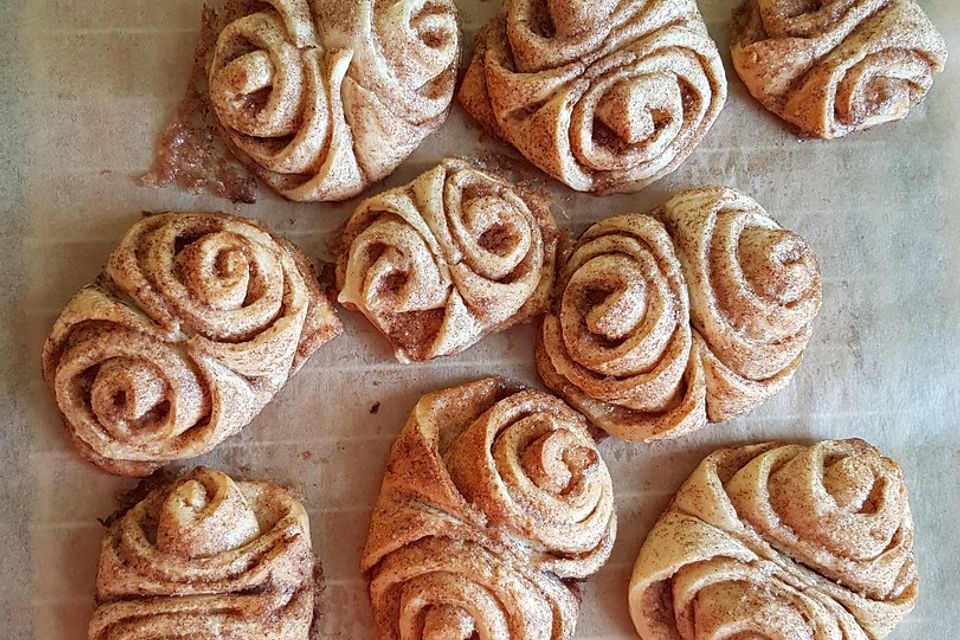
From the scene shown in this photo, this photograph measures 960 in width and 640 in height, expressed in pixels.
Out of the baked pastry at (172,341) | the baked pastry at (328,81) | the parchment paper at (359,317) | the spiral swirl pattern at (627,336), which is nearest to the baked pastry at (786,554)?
the parchment paper at (359,317)

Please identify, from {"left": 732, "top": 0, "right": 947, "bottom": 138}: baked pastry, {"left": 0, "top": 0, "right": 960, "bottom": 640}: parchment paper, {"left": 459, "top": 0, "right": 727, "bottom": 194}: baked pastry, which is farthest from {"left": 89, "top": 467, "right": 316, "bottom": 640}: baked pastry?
{"left": 732, "top": 0, "right": 947, "bottom": 138}: baked pastry

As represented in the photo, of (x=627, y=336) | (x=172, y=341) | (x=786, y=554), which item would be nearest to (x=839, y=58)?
(x=627, y=336)

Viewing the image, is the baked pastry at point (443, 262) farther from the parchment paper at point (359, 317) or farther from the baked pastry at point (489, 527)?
the baked pastry at point (489, 527)

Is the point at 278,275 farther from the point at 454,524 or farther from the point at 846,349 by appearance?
the point at 846,349

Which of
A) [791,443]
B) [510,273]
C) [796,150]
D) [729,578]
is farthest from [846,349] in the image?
[510,273]

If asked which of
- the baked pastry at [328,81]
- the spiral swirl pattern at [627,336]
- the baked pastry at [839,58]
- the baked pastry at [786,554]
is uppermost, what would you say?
the baked pastry at [839,58]

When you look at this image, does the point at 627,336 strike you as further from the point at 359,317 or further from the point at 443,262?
the point at 359,317

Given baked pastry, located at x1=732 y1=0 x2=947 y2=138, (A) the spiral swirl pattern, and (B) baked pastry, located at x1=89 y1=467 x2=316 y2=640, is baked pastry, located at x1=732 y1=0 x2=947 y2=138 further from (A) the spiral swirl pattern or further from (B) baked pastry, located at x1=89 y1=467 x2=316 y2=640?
(B) baked pastry, located at x1=89 y1=467 x2=316 y2=640
